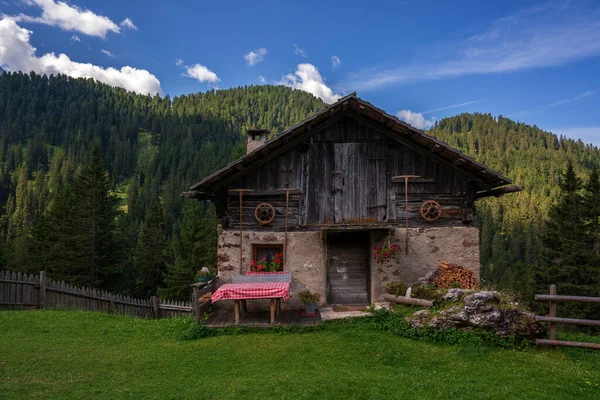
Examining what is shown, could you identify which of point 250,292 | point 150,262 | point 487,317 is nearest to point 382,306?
point 487,317

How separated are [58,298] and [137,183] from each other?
122728 mm

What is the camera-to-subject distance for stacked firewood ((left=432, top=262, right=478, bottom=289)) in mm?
11812

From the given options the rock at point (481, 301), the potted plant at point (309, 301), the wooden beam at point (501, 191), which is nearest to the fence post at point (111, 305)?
the potted plant at point (309, 301)

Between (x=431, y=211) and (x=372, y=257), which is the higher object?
(x=431, y=211)

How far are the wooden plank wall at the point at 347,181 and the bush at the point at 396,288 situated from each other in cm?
222

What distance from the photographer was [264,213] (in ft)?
41.1

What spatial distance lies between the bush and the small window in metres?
3.68

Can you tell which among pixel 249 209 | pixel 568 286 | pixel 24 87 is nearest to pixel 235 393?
pixel 249 209

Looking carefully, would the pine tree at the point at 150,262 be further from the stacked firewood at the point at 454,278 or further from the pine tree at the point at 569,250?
the pine tree at the point at 569,250

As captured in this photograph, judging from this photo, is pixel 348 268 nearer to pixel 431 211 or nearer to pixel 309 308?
pixel 309 308

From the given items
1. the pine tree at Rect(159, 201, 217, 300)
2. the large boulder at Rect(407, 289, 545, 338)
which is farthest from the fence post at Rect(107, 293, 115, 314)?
the pine tree at Rect(159, 201, 217, 300)

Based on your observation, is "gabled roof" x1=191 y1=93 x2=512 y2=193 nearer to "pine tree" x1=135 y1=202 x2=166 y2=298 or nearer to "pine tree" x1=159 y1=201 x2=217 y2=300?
"pine tree" x1=159 y1=201 x2=217 y2=300

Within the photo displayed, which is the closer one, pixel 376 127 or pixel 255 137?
pixel 376 127

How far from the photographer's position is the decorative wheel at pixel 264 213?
12434 mm
